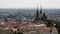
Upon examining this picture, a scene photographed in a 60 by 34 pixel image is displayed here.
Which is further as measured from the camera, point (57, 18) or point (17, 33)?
point (57, 18)

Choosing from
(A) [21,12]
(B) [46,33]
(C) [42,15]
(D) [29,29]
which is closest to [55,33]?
(B) [46,33]

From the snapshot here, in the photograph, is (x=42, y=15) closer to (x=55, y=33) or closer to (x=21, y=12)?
(x=21, y=12)

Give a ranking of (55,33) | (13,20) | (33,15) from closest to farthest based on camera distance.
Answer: (55,33) → (13,20) → (33,15)

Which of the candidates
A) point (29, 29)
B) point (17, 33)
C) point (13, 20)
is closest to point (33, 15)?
point (13, 20)

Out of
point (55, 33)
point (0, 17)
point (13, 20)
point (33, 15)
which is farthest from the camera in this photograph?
point (33, 15)

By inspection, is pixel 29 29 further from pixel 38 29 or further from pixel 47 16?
pixel 47 16

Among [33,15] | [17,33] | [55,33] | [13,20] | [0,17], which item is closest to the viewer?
[17,33]

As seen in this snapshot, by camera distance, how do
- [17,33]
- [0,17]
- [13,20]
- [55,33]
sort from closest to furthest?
[17,33] → [55,33] → [0,17] → [13,20]

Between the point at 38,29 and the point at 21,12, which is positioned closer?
the point at 38,29
